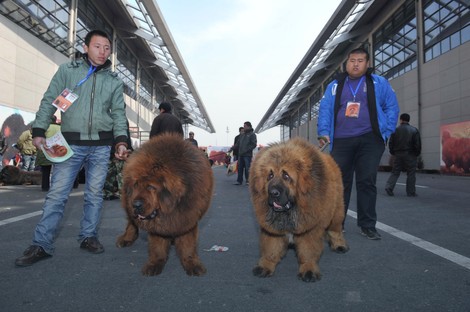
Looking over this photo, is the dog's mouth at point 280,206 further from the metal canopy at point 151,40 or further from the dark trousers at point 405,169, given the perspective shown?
the metal canopy at point 151,40

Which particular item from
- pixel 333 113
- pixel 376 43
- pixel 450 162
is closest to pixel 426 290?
pixel 333 113

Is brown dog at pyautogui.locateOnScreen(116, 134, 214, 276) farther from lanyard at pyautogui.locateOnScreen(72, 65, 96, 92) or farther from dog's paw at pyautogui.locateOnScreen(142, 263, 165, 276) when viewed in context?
lanyard at pyautogui.locateOnScreen(72, 65, 96, 92)

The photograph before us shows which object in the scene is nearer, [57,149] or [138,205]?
[138,205]

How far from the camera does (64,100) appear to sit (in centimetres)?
349

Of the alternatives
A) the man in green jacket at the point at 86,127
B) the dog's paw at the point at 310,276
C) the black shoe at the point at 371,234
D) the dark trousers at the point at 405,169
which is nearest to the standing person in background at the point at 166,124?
the man in green jacket at the point at 86,127

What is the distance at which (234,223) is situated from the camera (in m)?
5.27

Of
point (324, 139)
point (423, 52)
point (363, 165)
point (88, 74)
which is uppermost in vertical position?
point (423, 52)

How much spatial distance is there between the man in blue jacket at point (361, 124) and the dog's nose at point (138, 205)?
2494mm

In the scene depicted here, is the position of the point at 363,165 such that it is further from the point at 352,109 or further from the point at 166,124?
the point at 166,124

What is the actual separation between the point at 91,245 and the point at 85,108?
142cm

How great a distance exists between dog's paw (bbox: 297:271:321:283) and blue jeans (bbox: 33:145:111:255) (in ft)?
7.32

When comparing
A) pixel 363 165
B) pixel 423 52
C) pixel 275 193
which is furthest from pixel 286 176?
pixel 423 52

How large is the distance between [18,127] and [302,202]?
1482cm

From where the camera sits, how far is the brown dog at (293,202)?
9.43 feet
